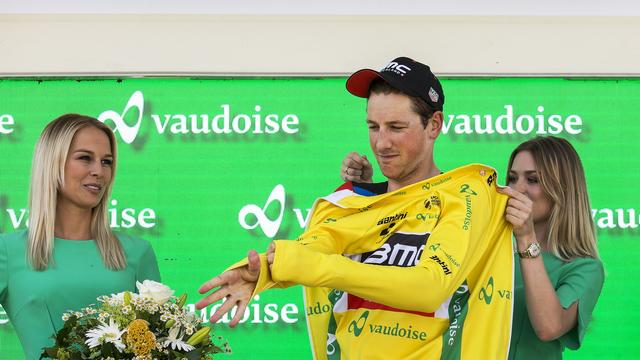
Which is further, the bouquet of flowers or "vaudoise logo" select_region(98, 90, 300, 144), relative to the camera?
"vaudoise logo" select_region(98, 90, 300, 144)

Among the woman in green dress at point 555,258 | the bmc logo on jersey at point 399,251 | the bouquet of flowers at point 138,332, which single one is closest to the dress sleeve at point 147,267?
the bouquet of flowers at point 138,332

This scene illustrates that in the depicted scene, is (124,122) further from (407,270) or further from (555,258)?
(407,270)

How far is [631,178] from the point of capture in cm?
439

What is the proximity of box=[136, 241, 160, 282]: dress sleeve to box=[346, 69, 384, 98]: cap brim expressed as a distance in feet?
3.98

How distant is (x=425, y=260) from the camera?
2150 millimetres

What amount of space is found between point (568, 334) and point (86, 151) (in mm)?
1776

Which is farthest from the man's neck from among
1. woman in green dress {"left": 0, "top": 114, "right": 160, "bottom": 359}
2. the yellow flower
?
woman in green dress {"left": 0, "top": 114, "right": 160, "bottom": 359}

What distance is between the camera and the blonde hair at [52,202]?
314cm

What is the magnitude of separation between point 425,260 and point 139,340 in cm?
82

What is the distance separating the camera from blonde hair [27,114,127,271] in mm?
3141

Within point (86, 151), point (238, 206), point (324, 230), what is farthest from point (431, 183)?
point (238, 206)

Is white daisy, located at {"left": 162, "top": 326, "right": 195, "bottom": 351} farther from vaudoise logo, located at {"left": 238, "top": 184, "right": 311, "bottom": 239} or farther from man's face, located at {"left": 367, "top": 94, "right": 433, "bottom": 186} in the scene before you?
vaudoise logo, located at {"left": 238, "top": 184, "right": 311, "bottom": 239}
